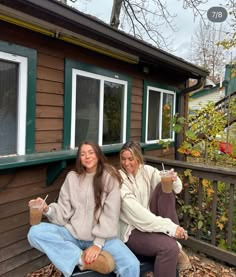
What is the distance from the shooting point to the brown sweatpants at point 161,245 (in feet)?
6.42

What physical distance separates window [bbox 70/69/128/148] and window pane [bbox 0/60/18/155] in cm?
62

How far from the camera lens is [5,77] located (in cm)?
223

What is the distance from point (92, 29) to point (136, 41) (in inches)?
26.5

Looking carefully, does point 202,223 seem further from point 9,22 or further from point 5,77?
point 9,22

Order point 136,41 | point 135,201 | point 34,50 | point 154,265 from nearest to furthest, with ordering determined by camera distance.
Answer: point 154,265, point 135,201, point 34,50, point 136,41

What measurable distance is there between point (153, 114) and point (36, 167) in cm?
229

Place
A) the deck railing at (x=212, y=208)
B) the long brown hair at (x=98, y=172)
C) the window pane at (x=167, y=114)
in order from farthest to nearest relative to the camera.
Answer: the window pane at (x=167, y=114) → the deck railing at (x=212, y=208) → the long brown hair at (x=98, y=172)

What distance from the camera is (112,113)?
Result: 3.41 metres

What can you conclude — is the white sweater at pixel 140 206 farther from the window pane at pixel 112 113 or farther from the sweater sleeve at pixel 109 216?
→ the window pane at pixel 112 113

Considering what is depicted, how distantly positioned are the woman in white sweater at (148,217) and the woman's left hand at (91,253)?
1.03ft

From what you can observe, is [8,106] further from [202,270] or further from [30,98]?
[202,270]

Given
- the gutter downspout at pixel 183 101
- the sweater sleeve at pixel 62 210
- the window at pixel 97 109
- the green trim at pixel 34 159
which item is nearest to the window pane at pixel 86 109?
the window at pixel 97 109

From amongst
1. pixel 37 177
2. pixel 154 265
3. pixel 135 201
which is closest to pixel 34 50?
pixel 37 177
